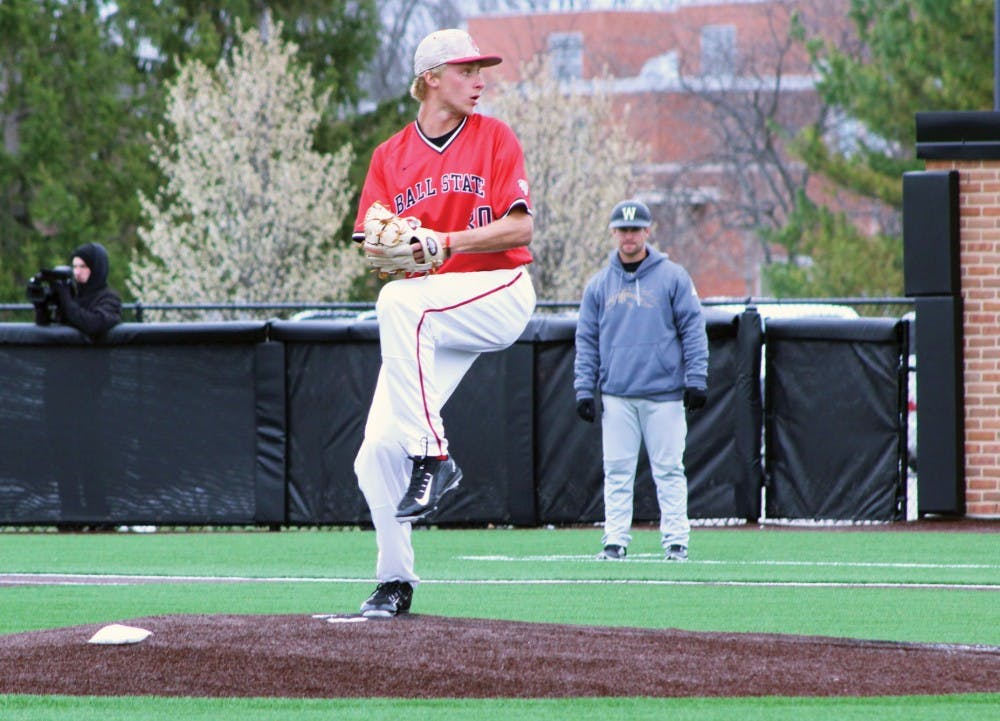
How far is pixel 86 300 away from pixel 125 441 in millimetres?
1259

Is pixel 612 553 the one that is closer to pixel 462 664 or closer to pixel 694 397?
pixel 694 397

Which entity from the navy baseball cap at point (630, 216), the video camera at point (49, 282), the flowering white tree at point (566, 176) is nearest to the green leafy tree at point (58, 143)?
the flowering white tree at point (566, 176)

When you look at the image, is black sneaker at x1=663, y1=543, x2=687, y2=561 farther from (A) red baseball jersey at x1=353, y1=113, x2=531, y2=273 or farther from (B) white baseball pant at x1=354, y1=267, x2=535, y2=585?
(A) red baseball jersey at x1=353, y1=113, x2=531, y2=273

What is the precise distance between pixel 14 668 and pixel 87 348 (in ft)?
29.6

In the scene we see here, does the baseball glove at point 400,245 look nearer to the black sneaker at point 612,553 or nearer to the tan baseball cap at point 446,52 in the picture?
the tan baseball cap at point 446,52

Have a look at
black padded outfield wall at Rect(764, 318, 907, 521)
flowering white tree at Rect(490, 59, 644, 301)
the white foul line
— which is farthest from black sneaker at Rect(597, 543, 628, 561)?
flowering white tree at Rect(490, 59, 644, 301)

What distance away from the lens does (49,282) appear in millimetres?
14477

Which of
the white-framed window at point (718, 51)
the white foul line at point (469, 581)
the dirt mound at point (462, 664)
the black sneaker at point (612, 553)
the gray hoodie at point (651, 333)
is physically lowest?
the black sneaker at point (612, 553)

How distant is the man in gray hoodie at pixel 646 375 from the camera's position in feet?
36.6

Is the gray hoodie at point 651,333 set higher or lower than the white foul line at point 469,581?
higher

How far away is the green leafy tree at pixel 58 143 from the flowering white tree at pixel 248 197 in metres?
1.40

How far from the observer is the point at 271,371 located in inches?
575

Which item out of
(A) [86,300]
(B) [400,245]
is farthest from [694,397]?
(A) [86,300]

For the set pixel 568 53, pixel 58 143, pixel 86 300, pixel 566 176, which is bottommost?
pixel 86 300
